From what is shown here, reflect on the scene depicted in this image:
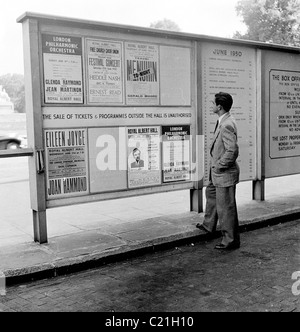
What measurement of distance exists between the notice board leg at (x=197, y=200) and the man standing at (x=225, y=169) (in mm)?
1441

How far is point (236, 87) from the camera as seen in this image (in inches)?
306

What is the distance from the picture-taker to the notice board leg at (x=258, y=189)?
8359 mm

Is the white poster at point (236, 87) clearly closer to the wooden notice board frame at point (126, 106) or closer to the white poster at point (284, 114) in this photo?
the wooden notice board frame at point (126, 106)

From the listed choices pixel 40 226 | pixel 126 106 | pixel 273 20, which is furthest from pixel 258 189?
pixel 273 20

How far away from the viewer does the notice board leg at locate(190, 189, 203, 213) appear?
7523mm

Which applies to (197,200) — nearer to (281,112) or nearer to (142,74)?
(142,74)

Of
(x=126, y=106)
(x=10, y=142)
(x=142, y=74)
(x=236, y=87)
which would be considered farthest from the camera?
(x=10, y=142)

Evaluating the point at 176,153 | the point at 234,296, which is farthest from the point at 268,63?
the point at 234,296

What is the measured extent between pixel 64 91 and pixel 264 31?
97.5 ft

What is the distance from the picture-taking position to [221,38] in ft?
24.2

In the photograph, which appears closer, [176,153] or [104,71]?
[104,71]

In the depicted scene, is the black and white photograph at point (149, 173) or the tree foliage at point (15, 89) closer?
the black and white photograph at point (149, 173)

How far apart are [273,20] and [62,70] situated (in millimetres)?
29991

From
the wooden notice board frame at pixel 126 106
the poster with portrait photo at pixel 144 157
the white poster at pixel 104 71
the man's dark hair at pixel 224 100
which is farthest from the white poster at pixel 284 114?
the white poster at pixel 104 71
